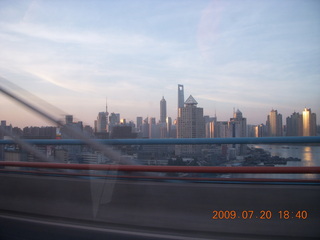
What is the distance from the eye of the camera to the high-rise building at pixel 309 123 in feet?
21.7

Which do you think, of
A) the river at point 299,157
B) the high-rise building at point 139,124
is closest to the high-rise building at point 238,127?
the river at point 299,157

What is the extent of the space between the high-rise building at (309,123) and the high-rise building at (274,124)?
0.57m

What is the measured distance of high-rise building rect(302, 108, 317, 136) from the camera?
21.7 feet

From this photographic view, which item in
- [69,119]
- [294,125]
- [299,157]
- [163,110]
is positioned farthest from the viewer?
[163,110]

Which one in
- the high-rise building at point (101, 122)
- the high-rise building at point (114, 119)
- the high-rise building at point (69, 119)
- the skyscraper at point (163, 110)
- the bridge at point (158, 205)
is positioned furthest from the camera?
the skyscraper at point (163, 110)

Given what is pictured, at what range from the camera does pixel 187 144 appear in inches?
279

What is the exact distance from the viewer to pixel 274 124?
7559mm

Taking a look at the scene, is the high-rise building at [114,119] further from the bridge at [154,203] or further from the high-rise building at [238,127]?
the high-rise building at [238,127]

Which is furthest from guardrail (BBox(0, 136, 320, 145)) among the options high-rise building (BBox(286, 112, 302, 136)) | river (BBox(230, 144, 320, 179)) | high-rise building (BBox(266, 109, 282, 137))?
→ river (BBox(230, 144, 320, 179))

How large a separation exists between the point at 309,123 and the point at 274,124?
96 centimetres

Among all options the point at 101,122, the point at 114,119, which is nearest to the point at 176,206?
the point at 101,122

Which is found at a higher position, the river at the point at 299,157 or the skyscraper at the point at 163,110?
the skyscraper at the point at 163,110

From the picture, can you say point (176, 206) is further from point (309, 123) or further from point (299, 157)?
point (309, 123)

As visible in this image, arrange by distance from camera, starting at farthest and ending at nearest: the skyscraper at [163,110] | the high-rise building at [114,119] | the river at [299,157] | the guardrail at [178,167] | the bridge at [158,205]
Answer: the skyscraper at [163,110]
the high-rise building at [114,119]
the river at [299,157]
the bridge at [158,205]
the guardrail at [178,167]
